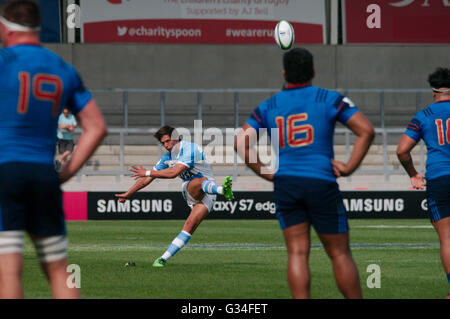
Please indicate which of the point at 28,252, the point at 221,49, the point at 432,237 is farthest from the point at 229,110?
the point at 28,252

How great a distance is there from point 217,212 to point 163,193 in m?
1.37

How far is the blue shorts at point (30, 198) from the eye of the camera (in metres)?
5.74

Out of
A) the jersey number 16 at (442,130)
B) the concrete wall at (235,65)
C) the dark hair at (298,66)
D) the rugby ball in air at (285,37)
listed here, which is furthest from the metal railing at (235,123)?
the dark hair at (298,66)

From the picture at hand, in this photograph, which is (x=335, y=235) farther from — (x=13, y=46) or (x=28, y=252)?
(x=28, y=252)

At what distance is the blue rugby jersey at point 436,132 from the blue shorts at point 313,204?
7.63 ft

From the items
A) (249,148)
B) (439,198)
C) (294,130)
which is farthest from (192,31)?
(294,130)

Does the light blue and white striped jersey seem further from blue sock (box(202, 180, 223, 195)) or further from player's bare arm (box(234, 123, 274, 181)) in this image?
player's bare arm (box(234, 123, 274, 181))

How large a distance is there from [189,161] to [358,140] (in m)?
6.51

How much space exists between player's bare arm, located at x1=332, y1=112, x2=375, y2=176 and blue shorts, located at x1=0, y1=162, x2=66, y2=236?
2408 millimetres

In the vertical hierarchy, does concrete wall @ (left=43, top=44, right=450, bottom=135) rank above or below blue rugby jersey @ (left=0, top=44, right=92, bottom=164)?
above

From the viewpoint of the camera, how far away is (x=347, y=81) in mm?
31016

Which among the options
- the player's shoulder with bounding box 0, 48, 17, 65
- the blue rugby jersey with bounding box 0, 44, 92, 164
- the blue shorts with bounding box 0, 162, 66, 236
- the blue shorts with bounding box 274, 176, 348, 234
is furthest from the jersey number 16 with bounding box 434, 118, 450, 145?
the player's shoulder with bounding box 0, 48, 17, 65

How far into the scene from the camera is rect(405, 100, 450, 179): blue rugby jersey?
370 inches

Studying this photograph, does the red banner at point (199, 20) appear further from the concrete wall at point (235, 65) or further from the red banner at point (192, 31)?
the concrete wall at point (235, 65)
